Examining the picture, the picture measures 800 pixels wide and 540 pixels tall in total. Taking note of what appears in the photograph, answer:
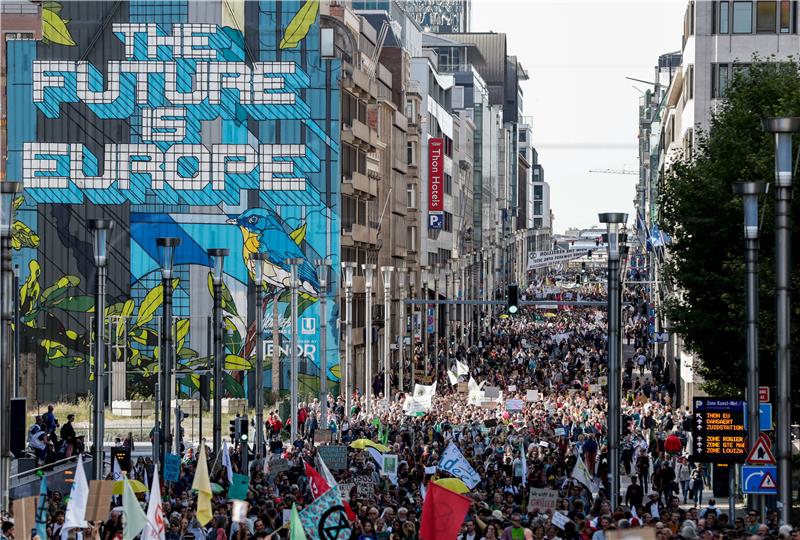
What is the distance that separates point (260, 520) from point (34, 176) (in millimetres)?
56478

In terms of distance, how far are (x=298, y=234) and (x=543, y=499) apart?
5109cm

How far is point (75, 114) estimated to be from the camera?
78.8m

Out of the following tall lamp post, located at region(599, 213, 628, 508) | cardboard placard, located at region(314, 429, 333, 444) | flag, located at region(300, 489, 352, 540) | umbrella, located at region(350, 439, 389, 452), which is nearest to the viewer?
flag, located at region(300, 489, 352, 540)

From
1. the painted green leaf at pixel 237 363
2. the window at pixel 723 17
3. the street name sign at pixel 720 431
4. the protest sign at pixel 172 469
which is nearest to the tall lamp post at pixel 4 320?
the protest sign at pixel 172 469

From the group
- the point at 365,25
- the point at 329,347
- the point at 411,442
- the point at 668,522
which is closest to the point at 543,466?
the point at 411,442

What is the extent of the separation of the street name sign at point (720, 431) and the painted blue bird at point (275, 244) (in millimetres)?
49419

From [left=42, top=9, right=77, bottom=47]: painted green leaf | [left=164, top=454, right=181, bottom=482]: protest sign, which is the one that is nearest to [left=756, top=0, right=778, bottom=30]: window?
[left=42, top=9, right=77, bottom=47]: painted green leaf

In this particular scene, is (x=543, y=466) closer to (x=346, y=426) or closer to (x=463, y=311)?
(x=346, y=426)

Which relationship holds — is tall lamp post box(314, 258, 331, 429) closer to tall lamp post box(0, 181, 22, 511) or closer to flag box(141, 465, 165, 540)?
tall lamp post box(0, 181, 22, 511)

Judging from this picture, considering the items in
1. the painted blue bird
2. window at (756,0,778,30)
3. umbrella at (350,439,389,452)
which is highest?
window at (756,0,778,30)

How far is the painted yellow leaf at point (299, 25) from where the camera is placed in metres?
79.5

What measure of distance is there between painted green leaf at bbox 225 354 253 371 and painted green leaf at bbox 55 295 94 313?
6389 mm

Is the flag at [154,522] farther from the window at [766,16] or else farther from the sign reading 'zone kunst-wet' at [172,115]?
the sign reading 'zone kunst-wet' at [172,115]

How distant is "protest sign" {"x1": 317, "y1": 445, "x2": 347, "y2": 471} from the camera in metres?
36.4
